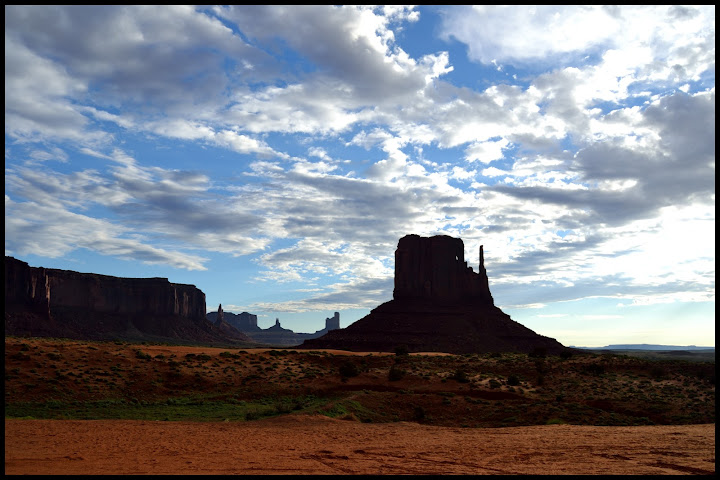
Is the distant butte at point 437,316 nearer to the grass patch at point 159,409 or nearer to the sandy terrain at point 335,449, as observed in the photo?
the grass patch at point 159,409

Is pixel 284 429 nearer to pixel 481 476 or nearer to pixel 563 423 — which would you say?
pixel 481 476

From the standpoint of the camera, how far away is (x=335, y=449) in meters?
15.8

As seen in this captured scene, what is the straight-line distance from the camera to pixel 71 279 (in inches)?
5571

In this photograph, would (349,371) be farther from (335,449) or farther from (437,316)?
(437,316)

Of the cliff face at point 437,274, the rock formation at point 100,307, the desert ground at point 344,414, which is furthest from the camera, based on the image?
the rock formation at point 100,307

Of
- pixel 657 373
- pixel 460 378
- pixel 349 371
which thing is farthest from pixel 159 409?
pixel 657 373

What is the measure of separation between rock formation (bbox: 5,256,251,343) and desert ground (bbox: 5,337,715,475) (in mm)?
85879

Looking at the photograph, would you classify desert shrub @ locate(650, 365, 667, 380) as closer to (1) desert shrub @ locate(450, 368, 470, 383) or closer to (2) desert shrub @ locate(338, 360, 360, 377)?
(1) desert shrub @ locate(450, 368, 470, 383)

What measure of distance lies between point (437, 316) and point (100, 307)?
103 m

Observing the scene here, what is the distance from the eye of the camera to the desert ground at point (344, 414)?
13.5 meters

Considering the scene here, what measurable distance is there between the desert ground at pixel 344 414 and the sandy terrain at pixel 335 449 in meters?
0.07

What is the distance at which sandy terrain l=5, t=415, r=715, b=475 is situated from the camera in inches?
491

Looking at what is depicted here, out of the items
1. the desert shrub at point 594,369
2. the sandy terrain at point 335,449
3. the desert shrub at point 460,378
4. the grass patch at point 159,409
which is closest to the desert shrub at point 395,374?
the desert shrub at point 460,378

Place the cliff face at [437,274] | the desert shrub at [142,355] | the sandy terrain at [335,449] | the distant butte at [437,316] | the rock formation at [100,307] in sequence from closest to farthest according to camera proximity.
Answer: the sandy terrain at [335,449] → the desert shrub at [142,355] → the distant butte at [437,316] → the cliff face at [437,274] → the rock formation at [100,307]
